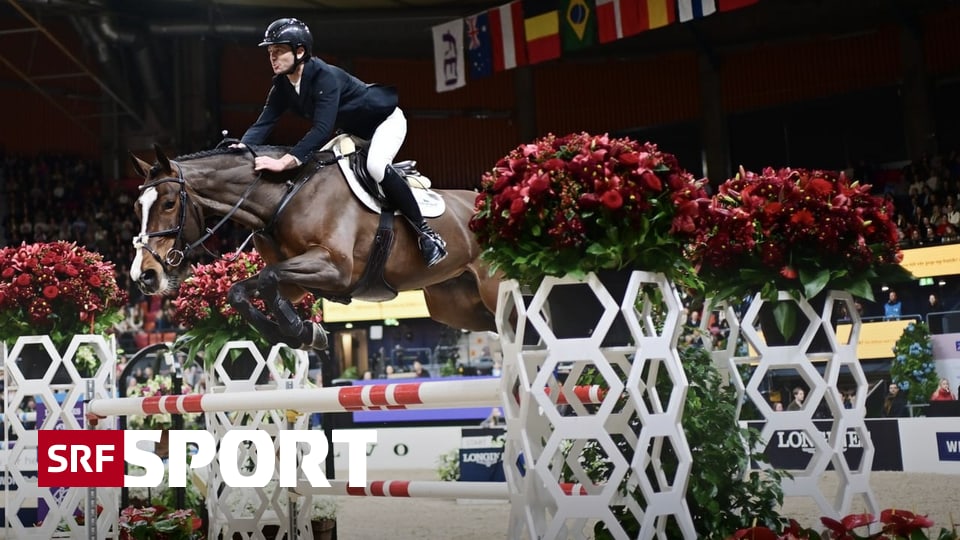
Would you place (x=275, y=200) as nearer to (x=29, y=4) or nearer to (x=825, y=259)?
(x=825, y=259)

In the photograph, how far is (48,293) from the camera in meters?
5.40

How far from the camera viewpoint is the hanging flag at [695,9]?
520 inches

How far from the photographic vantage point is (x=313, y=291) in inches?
165

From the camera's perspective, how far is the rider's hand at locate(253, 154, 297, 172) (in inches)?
171

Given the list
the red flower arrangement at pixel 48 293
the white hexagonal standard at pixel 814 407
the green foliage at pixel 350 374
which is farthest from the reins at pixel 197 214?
the green foliage at pixel 350 374

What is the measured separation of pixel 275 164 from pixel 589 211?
193 cm

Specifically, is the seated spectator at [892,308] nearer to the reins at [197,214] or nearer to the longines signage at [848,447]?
the longines signage at [848,447]

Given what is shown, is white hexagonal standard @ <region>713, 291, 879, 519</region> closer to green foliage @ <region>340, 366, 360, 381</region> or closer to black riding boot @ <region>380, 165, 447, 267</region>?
black riding boot @ <region>380, 165, 447, 267</region>

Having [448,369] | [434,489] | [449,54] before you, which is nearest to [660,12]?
[449,54]

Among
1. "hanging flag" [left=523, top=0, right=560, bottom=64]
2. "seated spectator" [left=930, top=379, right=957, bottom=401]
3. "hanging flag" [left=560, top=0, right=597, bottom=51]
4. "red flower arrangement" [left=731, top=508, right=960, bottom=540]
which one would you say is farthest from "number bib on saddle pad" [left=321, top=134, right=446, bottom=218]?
"hanging flag" [left=523, top=0, right=560, bottom=64]

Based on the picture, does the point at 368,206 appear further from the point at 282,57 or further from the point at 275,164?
the point at 282,57

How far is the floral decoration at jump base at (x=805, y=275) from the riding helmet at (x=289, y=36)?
6.06ft

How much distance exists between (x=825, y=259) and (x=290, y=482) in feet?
7.28

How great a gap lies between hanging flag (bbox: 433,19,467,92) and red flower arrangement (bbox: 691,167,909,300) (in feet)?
44.4
